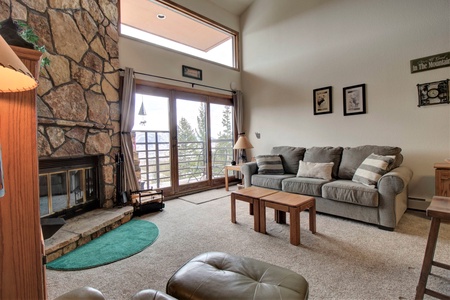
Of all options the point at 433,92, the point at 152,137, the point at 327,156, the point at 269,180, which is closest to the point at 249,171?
the point at 269,180

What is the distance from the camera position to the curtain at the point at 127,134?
3531mm

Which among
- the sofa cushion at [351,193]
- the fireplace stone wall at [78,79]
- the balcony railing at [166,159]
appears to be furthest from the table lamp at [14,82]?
the balcony railing at [166,159]

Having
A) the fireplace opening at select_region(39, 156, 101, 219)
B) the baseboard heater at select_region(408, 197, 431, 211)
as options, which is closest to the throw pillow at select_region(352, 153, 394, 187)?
the baseboard heater at select_region(408, 197, 431, 211)

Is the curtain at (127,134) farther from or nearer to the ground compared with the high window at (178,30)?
nearer to the ground

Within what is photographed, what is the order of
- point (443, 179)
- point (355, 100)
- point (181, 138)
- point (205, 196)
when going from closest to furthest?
1. point (443, 179)
2. point (355, 100)
3. point (205, 196)
4. point (181, 138)

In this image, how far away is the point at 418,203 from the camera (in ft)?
10.8

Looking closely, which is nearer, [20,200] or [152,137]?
[20,200]

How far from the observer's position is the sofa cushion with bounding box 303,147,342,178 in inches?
143

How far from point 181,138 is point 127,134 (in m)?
1.13

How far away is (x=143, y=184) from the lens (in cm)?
402

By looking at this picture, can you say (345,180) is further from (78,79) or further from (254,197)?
(78,79)

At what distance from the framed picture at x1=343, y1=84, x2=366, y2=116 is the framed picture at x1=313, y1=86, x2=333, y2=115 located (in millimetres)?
265

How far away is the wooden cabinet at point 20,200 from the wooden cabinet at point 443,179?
3.73m

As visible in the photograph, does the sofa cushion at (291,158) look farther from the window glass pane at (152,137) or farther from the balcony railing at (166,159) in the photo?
the window glass pane at (152,137)
